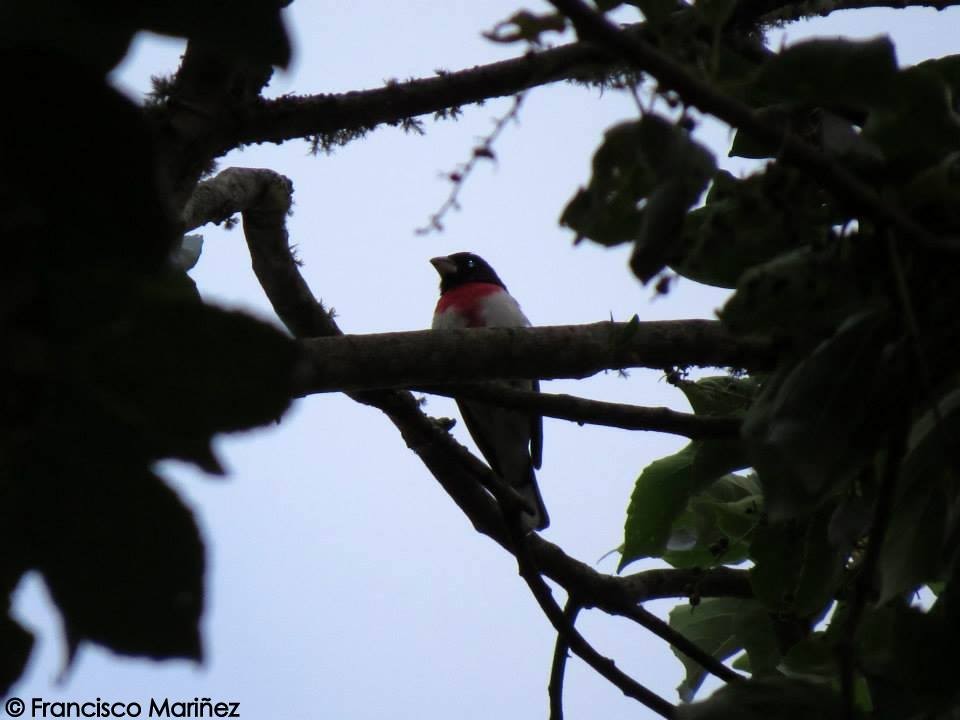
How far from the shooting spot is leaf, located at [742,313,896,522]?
1023 millimetres

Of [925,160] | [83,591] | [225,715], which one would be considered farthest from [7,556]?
[225,715]

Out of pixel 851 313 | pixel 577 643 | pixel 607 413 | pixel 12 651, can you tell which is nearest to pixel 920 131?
pixel 851 313

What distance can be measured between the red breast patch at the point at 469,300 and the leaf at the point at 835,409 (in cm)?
442

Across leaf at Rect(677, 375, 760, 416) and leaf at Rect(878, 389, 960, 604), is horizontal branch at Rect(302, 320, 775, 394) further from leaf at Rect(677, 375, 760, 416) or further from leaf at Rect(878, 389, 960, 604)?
leaf at Rect(878, 389, 960, 604)

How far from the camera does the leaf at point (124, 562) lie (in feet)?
1.96

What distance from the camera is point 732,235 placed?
1.00 metres

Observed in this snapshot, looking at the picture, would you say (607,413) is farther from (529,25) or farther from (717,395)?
(529,25)

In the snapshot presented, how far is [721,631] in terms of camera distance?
246cm

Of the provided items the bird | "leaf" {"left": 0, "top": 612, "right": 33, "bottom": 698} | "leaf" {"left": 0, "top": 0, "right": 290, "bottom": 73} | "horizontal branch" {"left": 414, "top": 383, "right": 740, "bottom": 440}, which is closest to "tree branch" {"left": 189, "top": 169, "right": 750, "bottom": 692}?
"horizontal branch" {"left": 414, "top": 383, "right": 740, "bottom": 440}

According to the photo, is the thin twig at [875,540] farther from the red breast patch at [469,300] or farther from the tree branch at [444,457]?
the red breast patch at [469,300]

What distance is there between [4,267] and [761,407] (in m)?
0.95

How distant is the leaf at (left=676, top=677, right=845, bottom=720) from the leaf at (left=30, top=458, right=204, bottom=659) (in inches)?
31.2

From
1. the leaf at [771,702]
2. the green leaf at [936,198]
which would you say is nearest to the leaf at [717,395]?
the leaf at [771,702]

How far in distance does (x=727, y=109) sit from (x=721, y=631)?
1.94 m
